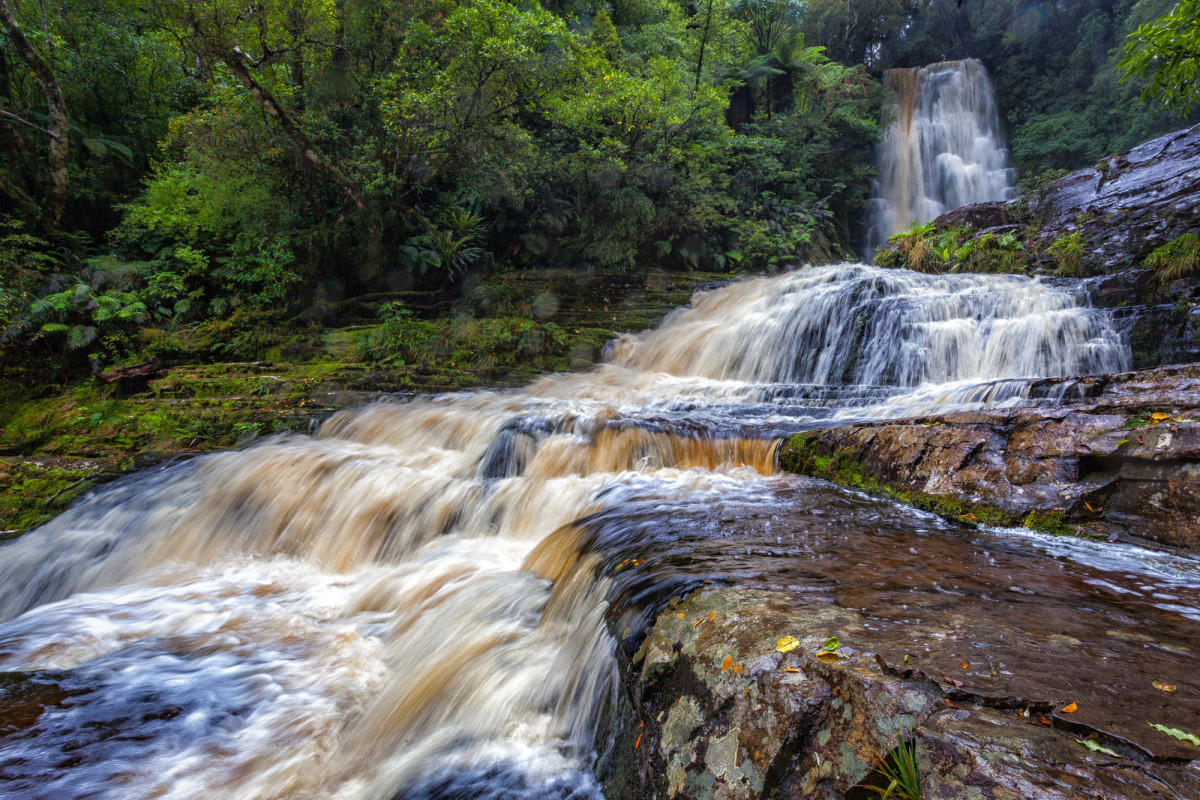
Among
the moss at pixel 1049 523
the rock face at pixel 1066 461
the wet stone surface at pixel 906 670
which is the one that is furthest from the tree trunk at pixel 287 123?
the moss at pixel 1049 523

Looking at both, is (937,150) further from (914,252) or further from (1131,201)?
(1131,201)

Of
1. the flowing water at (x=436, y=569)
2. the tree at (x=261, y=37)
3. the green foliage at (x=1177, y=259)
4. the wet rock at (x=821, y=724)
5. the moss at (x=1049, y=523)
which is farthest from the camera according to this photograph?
the tree at (x=261, y=37)

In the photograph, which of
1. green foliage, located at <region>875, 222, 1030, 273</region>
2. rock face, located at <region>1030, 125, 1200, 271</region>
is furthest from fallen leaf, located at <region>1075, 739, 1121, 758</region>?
green foliage, located at <region>875, 222, 1030, 273</region>

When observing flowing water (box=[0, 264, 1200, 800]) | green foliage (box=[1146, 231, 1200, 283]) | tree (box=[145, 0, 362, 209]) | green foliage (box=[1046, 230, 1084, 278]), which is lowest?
flowing water (box=[0, 264, 1200, 800])

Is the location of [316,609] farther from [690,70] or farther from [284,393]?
[690,70]

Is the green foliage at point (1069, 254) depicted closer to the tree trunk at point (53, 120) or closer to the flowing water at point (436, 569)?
the flowing water at point (436, 569)

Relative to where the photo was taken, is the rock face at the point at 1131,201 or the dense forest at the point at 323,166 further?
the dense forest at the point at 323,166

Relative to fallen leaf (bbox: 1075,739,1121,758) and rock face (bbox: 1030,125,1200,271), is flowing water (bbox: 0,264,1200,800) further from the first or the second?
rock face (bbox: 1030,125,1200,271)

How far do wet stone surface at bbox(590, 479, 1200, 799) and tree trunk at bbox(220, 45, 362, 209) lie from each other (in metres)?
10.7

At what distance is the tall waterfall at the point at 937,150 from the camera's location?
18.5 m

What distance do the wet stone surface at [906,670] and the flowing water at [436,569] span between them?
0.06 metres

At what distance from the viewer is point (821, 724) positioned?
4.86ft

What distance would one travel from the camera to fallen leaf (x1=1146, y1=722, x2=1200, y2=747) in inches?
47.3

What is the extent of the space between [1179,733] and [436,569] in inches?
162
